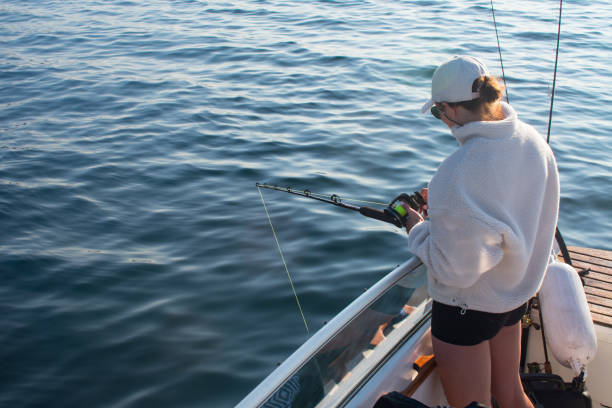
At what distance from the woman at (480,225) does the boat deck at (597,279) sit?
1.26 metres

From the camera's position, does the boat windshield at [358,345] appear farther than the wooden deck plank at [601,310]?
No

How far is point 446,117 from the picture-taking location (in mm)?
2172

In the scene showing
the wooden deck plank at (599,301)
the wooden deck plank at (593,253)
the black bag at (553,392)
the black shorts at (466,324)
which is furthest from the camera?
the wooden deck plank at (593,253)

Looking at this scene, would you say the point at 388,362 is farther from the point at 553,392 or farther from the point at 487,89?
the point at 487,89

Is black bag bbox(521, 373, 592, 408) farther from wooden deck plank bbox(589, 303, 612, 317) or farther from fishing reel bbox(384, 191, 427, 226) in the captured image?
fishing reel bbox(384, 191, 427, 226)

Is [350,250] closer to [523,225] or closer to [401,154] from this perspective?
[401,154]

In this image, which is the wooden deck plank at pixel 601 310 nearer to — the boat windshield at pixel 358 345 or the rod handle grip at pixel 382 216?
the boat windshield at pixel 358 345

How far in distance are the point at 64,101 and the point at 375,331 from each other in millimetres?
8574

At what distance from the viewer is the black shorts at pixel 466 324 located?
7.17 feet

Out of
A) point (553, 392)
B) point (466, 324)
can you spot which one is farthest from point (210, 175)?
point (466, 324)

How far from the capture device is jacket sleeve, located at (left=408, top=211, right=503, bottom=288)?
1.97 m

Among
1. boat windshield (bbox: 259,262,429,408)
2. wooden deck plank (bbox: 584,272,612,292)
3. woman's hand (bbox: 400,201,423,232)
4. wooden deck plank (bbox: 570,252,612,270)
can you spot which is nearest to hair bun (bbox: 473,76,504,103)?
woman's hand (bbox: 400,201,423,232)

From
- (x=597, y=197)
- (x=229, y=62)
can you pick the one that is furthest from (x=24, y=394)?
(x=229, y=62)

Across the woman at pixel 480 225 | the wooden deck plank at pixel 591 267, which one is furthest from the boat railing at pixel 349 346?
the wooden deck plank at pixel 591 267
